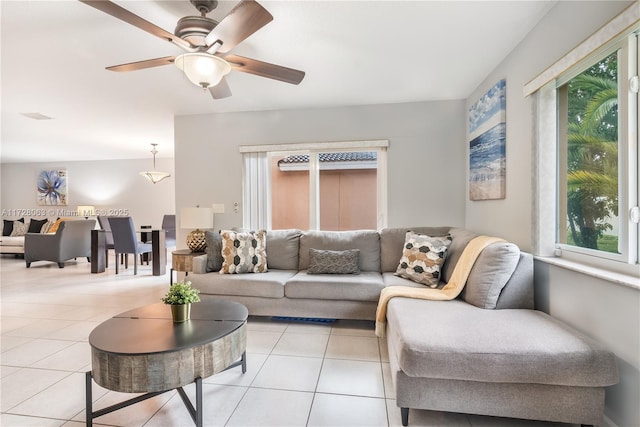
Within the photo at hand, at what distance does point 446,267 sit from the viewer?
262cm

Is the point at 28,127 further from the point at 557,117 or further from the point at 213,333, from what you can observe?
the point at 557,117

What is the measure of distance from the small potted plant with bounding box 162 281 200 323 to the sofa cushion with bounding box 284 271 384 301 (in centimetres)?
118

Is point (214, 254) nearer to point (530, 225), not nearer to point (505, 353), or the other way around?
point (505, 353)

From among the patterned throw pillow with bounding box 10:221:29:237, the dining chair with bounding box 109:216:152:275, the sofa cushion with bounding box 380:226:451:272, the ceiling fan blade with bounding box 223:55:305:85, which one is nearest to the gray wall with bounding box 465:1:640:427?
the sofa cushion with bounding box 380:226:451:272

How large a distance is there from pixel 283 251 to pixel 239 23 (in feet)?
7.53

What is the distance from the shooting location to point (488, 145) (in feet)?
9.12

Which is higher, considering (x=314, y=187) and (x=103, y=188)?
(x=103, y=188)

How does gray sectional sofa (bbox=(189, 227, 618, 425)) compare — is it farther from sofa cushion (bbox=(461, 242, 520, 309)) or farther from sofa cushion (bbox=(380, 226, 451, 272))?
sofa cushion (bbox=(380, 226, 451, 272))

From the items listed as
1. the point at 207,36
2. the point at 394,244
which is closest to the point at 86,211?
the point at 207,36

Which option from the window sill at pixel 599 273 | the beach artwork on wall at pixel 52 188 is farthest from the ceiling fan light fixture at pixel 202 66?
the beach artwork on wall at pixel 52 188

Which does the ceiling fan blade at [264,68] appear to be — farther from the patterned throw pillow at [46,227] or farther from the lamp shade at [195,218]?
the patterned throw pillow at [46,227]

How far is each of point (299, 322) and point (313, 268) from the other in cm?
55

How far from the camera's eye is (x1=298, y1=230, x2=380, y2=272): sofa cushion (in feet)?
10.5

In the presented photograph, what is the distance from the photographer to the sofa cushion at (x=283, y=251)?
331 cm
